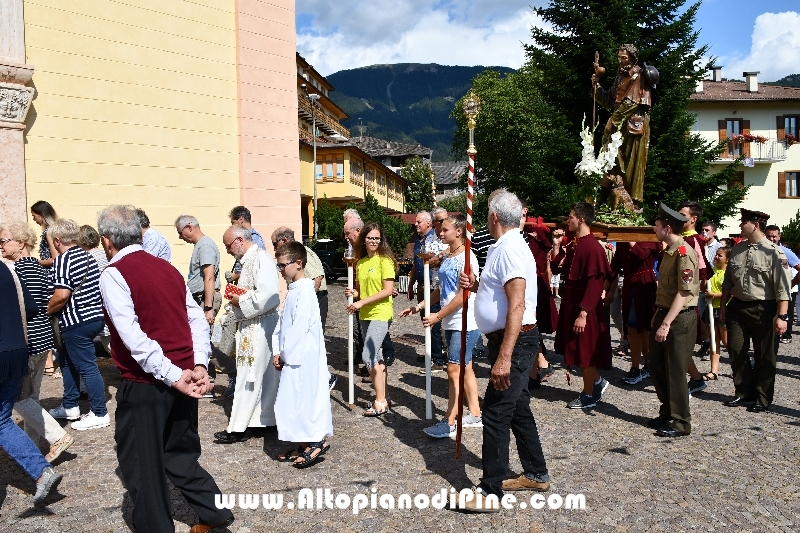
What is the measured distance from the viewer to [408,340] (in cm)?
1145

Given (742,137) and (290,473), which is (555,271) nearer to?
(290,473)

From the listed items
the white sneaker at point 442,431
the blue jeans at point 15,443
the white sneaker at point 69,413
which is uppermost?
the blue jeans at point 15,443

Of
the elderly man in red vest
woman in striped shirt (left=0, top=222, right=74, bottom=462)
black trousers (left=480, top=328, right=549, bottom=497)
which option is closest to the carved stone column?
woman in striped shirt (left=0, top=222, right=74, bottom=462)

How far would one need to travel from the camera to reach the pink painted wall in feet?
37.9

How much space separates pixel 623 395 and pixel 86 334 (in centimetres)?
556

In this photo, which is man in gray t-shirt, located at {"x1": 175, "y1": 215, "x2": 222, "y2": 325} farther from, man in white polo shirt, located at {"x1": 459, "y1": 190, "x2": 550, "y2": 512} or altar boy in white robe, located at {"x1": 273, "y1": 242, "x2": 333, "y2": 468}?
man in white polo shirt, located at {"x1": 459, "y1": 190, "x2": 550, "y2": 512}

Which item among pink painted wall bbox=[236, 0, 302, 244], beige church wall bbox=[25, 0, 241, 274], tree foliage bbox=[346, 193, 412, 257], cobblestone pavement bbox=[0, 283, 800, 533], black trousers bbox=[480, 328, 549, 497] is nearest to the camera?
cobblestone pavement bbox=[0, 283, 800, 533]

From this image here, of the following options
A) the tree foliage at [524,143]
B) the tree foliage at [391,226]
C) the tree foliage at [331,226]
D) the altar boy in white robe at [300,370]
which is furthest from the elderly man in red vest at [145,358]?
the tree foliage at [391,226]

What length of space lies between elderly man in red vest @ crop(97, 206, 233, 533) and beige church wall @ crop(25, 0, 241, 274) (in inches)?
272

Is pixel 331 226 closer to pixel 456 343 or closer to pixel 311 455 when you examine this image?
pixel 456 343

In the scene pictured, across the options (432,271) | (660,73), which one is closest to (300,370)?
(432,271)

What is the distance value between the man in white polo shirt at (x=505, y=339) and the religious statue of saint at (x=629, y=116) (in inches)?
304

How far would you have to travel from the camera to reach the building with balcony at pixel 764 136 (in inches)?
1634

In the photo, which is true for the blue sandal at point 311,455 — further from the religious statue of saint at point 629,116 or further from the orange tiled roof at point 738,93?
the orange tiled roof at point 738,93
